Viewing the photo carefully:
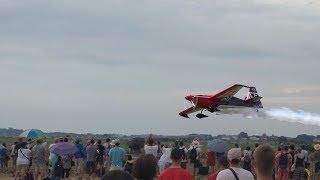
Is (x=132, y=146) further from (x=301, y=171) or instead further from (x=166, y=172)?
(x=166, y=172)

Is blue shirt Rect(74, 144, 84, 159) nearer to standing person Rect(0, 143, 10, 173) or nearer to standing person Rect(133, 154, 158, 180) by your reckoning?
standing person Rect(0, 143, 10, 173)

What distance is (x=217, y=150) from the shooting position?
2048 centimetres

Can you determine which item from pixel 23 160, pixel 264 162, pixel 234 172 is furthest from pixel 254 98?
pixel 264 162

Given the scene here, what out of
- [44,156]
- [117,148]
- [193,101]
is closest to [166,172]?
[117,148]

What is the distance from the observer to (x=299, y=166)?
69.9ft

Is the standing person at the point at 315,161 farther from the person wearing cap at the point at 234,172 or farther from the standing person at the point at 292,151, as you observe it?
the person wearing cap at the point at 234,172

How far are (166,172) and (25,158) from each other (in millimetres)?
12080

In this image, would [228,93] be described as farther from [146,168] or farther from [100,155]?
[146,168]

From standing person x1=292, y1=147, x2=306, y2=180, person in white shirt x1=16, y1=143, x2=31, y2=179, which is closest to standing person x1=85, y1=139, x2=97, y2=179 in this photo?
person in white shirt x1=16, y1=143, x2=31, y2=179

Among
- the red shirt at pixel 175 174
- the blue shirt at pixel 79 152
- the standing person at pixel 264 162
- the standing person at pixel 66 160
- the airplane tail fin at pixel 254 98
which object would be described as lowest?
the red shirt at pixel 175 174

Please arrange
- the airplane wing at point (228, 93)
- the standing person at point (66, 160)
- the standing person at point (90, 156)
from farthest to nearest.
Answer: the airplane wing at point (228, 93), the standing person at point (90, 156), the standing person at point (66, 160)

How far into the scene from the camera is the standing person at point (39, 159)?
19.5 metres

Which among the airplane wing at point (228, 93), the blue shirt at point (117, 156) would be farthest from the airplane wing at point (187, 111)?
the blue shirt at point (117, 156)

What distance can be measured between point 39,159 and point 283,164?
8060 mm
